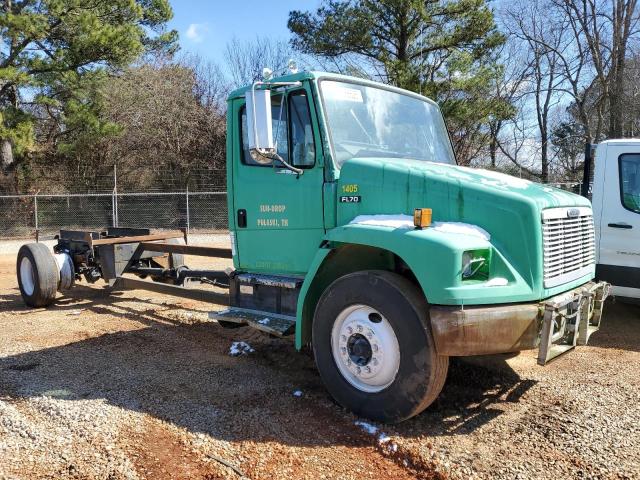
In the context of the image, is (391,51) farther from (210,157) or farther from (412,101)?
(412,101)

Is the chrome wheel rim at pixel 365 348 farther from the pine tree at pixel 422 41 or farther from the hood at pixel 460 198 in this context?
the pine tree at pixel 422 41

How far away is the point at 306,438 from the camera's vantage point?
3760mm

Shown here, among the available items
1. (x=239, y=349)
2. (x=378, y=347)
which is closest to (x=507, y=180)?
(x=378, y=347)

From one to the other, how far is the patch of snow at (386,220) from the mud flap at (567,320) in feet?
3.54

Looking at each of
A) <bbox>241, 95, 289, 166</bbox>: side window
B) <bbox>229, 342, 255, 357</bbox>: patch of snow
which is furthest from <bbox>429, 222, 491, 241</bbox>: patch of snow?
<bbox>229, 342, 255, 357</bbox>: patch of snow

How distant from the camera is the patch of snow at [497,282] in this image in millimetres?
3584

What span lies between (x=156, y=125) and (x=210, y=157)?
288 cm

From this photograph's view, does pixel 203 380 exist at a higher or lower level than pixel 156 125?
lower

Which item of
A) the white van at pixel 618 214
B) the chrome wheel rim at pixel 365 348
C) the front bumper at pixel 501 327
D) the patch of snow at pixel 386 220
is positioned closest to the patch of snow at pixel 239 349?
the chrome wheel rim at pixel 365 348

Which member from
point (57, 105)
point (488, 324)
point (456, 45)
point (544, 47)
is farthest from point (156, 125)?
point (488, 324)

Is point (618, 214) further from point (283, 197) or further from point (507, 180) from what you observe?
point (283, 197)

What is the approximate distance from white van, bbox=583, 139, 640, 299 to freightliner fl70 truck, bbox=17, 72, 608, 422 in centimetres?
240

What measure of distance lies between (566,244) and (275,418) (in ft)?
8.26

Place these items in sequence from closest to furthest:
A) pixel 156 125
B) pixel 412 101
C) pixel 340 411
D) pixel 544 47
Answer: pixel 340 411 < pixel 412 101 < pixel 156 125 < pixel 544 47
